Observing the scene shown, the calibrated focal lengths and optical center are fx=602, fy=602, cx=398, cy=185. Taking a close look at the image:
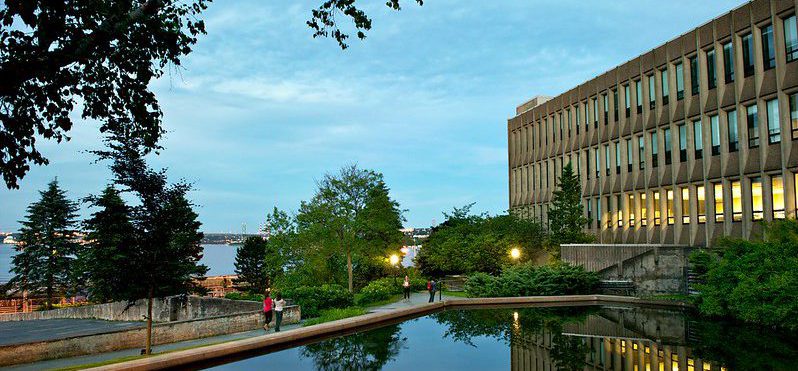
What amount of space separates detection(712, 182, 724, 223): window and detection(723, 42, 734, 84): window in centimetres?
600

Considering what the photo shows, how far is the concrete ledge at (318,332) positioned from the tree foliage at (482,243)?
966cm

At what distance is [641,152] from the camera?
42.1 m

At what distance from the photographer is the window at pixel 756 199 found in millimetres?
31891

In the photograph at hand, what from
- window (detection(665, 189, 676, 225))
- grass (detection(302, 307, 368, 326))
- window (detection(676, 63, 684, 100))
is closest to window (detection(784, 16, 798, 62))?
window (detection(676, 63, 684, 100))

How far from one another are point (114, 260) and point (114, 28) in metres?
8.53

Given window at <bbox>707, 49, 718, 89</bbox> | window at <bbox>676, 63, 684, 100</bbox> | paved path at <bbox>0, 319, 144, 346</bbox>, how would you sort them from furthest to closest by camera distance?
window at <bbox>676, 63, 684, 100</bbox> → window at <bbox>707, 49, 718, 89</bbox> → paved path at <bbox>0, 319, 144, 346</bbox>

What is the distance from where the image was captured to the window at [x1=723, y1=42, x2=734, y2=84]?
111 feet

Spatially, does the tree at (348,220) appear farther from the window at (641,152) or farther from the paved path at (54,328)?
the window at (641,152)

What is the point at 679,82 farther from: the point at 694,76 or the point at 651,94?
the point at 651,94

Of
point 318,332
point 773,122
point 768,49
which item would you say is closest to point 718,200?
point 773,122

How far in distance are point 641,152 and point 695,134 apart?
17.5 feet

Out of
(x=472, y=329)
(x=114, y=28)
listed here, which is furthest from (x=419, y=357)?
(x=114, y=28)

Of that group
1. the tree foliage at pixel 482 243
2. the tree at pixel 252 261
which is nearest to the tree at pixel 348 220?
the tree foliage at pixel 482 243

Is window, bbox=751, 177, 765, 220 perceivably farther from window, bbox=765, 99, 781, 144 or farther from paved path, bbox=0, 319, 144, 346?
paved path, bbox=0, 319, 144, 346
